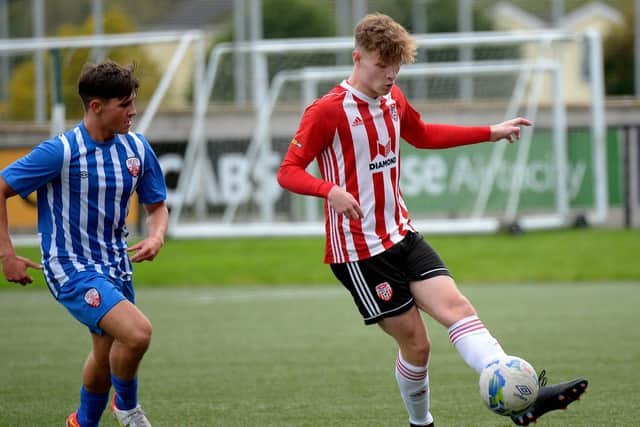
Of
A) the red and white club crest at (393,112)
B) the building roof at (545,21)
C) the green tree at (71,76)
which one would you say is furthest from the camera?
the building roof at (545,21)

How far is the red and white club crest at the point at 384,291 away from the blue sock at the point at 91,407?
140 centimetres

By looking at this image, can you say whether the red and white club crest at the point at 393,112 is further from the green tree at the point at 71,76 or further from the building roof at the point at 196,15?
the building roof at the point at 196,15

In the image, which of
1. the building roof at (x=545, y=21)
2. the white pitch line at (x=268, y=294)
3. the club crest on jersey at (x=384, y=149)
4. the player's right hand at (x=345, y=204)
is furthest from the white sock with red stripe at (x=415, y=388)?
the building roof at (x=545, y=21)

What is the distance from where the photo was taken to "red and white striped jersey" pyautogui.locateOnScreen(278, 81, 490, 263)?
17.6 feet

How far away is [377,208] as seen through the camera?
541 centimetres

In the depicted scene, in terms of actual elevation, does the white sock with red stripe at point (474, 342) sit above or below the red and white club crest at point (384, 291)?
below

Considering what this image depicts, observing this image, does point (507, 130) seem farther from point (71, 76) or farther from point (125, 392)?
point (71, 76)

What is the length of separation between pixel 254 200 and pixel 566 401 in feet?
45.2

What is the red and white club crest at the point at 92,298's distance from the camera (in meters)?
5.17

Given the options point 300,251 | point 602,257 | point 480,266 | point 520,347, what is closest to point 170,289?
point 300,251

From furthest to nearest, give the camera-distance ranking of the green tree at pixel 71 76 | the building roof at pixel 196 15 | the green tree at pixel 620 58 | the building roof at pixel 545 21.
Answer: the building roof at pixel 545 21, the building roof at pixel 196 15, the green tree at pixel 620 58, the green tree at pixel 71 76

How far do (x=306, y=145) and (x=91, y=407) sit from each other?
1.62 meters

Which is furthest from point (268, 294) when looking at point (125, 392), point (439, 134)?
point (125, 392)

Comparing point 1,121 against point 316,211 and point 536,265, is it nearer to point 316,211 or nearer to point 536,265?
point 316,211
